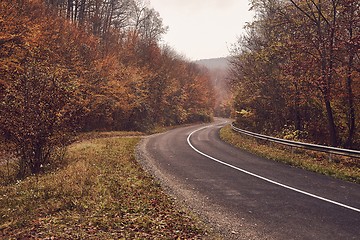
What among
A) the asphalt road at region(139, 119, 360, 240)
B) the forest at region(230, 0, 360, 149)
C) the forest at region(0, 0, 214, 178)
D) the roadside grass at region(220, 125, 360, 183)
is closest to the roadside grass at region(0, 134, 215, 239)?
the asphalt road at region(139, 119, 360, 240)

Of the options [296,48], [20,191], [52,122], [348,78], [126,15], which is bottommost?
[20,191]

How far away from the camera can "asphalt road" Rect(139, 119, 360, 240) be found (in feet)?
19.3

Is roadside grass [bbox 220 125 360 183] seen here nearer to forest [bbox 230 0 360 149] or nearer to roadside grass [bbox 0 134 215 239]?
forest [bbox 230 0 360 149]

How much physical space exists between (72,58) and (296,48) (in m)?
16.9

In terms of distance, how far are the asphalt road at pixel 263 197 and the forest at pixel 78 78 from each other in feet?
16.9

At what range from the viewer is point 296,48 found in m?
15.9

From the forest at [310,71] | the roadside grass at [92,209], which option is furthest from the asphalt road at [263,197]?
the forest at [310,71]

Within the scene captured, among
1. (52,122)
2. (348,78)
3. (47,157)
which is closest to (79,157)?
(47,157)

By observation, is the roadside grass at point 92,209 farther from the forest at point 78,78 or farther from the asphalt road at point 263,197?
the forest at point 78,78

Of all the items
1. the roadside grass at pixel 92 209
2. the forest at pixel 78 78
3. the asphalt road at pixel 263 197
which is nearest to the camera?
the roadside grass at pixel 92 209

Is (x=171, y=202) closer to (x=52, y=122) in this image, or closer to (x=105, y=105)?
(x=52, y=122)

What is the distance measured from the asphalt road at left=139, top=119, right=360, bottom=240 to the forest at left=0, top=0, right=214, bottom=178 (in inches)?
203

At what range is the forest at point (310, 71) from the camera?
14305 millimetres

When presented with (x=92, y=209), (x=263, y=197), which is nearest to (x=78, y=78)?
(x=92, y=209)
